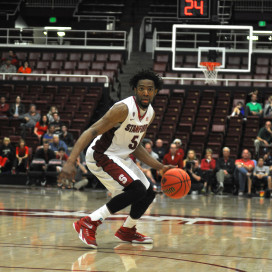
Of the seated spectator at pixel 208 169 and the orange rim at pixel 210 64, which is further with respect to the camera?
the orange rim at pixel 210 64

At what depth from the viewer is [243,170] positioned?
1527 cm

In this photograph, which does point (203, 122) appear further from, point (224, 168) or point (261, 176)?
point (261, 176)

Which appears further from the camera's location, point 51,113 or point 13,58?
point 13,58

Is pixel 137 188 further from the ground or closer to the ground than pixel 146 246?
further from the ground

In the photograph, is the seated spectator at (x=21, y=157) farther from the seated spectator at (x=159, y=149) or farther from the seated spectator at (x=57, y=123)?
the seated spectator at (x=159, y=149)

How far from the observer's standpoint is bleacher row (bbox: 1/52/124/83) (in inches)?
887

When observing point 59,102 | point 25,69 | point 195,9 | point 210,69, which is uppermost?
point 195,9

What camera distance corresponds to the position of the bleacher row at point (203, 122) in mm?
17141

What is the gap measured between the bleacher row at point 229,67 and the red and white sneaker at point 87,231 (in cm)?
1558

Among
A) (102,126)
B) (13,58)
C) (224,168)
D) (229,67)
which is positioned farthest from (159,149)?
(102,126)

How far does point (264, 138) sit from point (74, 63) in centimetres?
957

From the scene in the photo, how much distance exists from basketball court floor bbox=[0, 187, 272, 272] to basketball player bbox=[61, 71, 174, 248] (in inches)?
9.2

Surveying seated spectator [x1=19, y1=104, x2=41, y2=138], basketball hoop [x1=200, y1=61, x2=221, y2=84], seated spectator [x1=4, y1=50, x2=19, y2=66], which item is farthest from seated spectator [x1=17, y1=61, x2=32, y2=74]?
basketball hoop [x1=200, y1=61, x2=221, y2=84]

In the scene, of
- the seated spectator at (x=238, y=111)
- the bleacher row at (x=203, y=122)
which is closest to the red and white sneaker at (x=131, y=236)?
the bleacher row at (x=203, y=122)
